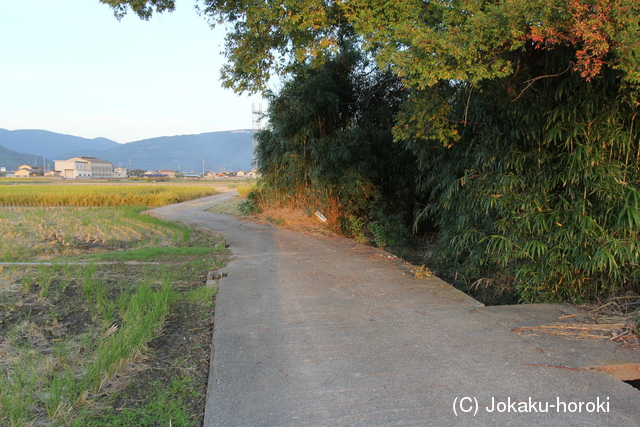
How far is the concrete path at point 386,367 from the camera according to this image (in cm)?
255

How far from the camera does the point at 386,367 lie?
3125 mm

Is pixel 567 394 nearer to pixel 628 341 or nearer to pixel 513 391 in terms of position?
pixel 513 391

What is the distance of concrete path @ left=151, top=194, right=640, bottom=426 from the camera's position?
2.55 meters

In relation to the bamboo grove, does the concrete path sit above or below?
below

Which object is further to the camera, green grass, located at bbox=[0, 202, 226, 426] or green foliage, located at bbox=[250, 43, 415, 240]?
green foliage, located at bbox=[250, 43, 415, 240]

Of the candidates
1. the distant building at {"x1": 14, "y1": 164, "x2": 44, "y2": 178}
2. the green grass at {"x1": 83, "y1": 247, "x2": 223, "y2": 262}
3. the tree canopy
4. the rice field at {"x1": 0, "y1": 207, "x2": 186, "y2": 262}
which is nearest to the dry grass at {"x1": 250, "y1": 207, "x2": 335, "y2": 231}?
the rice field at {"x1": 0, "y1": 207, "x2": 186, "y2": 262}

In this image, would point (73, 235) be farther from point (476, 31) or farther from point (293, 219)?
point (476, 31)

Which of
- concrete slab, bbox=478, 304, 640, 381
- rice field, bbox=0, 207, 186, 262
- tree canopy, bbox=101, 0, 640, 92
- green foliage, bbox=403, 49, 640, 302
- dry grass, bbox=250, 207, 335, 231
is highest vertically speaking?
tree canopy, bbox=101, 0, 640, 92

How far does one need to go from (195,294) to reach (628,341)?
14.2 feet

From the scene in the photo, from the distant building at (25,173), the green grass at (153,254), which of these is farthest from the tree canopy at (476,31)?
the distant building at (25,173)

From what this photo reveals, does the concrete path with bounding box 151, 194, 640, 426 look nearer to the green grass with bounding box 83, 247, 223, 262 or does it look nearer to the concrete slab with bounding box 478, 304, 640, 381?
the concrete slab with bounding box 478, 304, 640, 381

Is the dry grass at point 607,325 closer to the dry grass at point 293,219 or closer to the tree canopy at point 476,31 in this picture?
the tree canopy at point 476,31

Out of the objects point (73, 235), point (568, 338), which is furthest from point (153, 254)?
point (568, 338)

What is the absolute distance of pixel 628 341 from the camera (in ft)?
11.6
